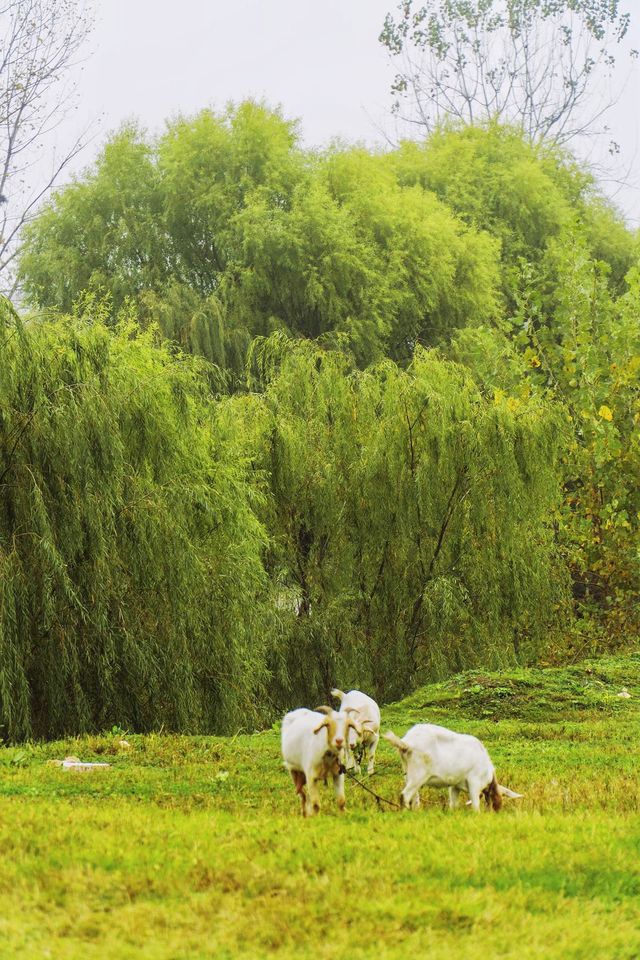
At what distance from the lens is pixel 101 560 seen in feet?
36.6

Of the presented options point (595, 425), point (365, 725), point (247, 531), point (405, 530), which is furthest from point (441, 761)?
point (595, 425)

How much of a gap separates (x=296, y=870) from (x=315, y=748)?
1.18 metres

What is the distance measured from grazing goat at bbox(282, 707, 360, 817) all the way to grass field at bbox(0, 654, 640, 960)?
0.15 metres

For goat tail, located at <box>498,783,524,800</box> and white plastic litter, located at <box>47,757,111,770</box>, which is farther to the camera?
white plastic litter, located at <box>47,757,111,770</box>

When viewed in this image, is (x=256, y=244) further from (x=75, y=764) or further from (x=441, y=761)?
(x=441, y=761)

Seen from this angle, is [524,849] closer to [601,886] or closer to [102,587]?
[601,886]

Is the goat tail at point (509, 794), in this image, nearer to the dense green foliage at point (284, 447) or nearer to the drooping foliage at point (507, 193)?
the dense green foliage at point (284, 447)

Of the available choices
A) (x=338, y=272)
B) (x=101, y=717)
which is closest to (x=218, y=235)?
(x=338, y=272)

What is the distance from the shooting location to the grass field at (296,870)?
13.6 ft

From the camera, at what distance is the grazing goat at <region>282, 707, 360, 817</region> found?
600 centimetres

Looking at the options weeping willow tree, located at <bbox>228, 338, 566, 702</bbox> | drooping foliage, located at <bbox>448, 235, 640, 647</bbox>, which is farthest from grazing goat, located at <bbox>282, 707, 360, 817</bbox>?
drooping foliage, located at <bbox>448, 235, 640, 647</bbox>

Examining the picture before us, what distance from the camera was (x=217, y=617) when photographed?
12.7 m

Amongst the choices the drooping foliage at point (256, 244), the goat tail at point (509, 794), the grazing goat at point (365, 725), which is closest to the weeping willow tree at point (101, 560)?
the grazing goat at point (365, 725)

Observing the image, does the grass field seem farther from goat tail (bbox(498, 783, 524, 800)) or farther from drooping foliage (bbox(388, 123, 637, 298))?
drooping foliage (bbox(388, 123, 637, 298))
